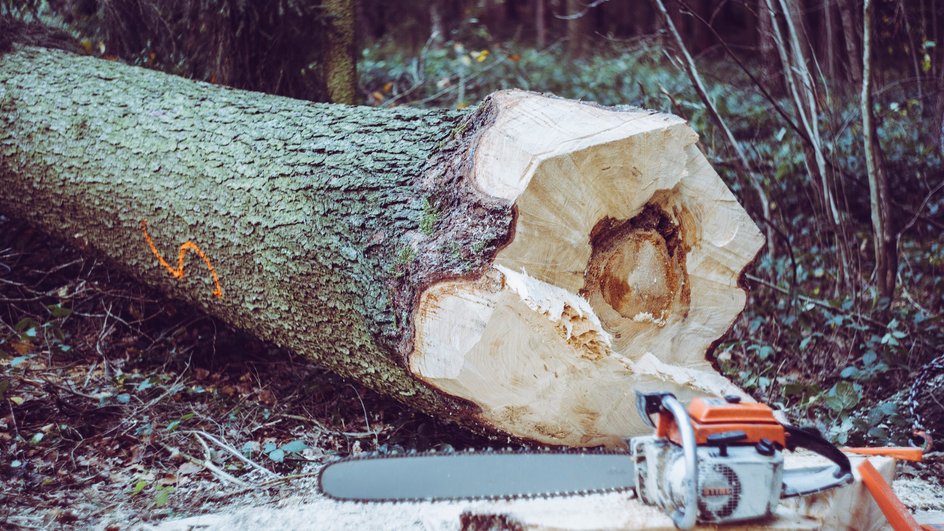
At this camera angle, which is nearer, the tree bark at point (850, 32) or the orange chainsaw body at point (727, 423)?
the orange chainsaw body at point (727, 423)

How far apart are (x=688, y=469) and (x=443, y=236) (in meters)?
1.00

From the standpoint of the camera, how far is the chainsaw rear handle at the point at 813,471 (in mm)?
1741

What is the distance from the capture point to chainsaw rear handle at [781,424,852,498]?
1741mm

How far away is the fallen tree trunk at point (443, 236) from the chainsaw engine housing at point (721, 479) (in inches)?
19.1

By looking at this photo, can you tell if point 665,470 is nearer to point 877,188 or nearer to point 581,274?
point 581,274

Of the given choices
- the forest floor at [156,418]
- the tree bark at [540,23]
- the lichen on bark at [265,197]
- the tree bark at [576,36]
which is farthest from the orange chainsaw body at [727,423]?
the tree bark at [540,23]

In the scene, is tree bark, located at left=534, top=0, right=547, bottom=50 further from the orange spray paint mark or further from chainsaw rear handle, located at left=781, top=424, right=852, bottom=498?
chainsaw rear handle, located at left=781, top=424, right=852, bottom=498

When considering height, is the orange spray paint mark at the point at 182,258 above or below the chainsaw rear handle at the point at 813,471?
above

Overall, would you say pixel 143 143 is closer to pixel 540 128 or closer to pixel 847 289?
pixel 540 128

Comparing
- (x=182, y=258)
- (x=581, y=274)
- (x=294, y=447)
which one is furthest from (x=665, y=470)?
(x=182, y=258)

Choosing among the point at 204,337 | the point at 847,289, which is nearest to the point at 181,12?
the point at 204,337

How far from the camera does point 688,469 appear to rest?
A: 1.53m

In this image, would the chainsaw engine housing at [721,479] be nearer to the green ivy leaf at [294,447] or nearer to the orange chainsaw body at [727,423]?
the orange chainsaw body at [727,423]

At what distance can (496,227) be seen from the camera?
208cm
